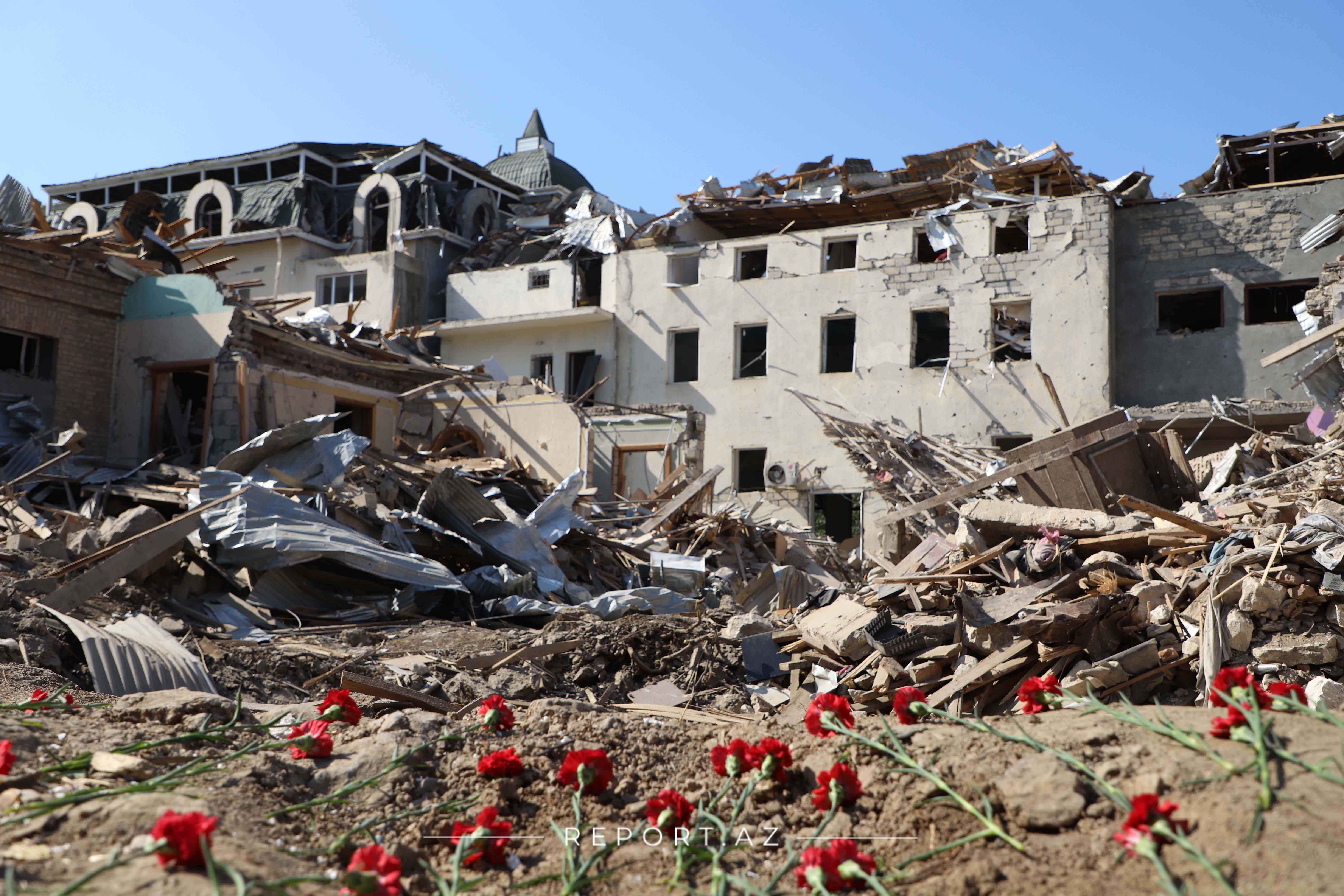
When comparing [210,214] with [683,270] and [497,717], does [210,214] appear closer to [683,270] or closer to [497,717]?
[683,270]

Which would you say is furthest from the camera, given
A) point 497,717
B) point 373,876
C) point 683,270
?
point 683,270

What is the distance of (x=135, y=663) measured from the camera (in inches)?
258

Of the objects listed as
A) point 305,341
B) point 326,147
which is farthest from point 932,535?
point 326,147

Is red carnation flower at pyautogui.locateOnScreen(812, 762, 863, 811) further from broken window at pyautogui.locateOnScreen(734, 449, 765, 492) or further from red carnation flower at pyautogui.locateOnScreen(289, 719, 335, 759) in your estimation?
broken window at pyautogui.locateOnScreen(734, 449, 765, 492)

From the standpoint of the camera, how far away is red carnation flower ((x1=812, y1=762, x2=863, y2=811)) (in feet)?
11.5

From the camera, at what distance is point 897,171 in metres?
26.9

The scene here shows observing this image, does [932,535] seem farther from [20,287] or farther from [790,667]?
[20,287]

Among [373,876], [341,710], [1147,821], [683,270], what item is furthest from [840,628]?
[683,270]

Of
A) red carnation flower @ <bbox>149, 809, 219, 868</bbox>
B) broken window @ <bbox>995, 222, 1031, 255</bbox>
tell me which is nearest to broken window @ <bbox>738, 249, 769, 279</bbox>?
broken window @ <bbox>995, 222, 1031, 255</bbox>

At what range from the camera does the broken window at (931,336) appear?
2494 cm

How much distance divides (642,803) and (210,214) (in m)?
32.2

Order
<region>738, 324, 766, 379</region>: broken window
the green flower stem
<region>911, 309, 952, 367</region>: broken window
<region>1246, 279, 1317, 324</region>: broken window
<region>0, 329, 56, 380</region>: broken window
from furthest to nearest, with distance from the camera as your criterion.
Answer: <region>738, 324, 766, 379</region>: broken window
<region>911, 309, 952, 367</region>: broken window
<region>1246, 279, 1317, 324</region>: broken window
<region>0, 329, 56, 380</region>: broken window
the green flower stem

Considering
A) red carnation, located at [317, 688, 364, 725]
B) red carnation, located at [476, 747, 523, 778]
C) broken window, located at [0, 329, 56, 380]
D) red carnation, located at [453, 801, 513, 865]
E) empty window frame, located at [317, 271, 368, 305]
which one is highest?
empty window frame, located at [317, 271, 368, 305]

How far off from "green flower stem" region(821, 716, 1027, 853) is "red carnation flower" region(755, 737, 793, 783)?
0.24m
